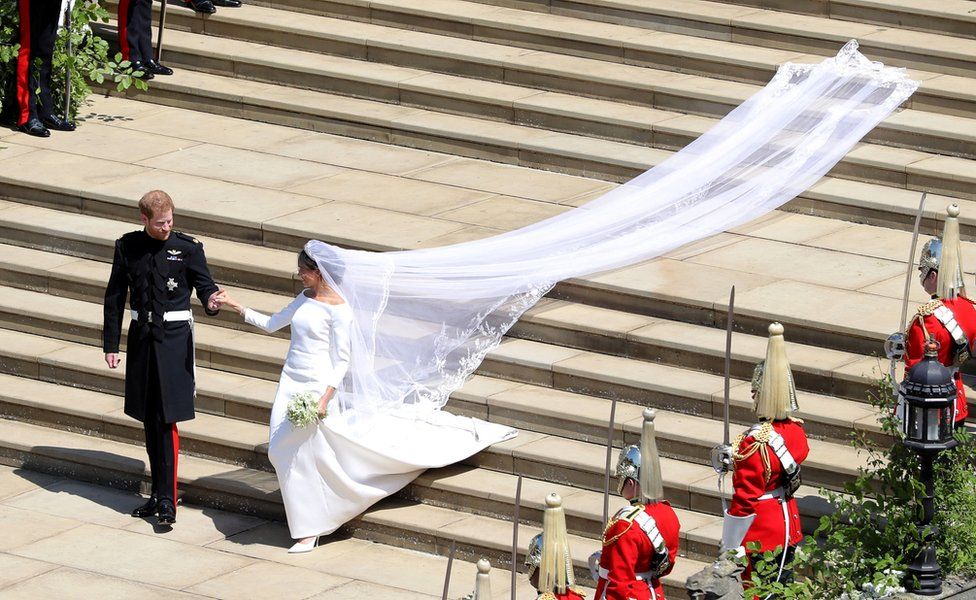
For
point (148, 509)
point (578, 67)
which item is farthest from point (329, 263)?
point (578, 67)

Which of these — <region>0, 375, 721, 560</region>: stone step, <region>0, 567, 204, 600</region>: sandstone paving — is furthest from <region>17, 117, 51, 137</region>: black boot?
<region>0, 567, 204, 600</region>: sandstone paving

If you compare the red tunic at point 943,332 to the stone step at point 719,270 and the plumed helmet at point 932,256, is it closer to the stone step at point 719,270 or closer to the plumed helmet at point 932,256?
the plumed helmet at point 932,256

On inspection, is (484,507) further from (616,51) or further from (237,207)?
(616,51)

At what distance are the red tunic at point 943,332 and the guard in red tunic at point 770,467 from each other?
3.13ft

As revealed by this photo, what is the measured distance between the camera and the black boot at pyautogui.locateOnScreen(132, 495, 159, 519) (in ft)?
35.3

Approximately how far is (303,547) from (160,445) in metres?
1.00

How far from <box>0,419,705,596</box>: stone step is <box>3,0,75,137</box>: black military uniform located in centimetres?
399

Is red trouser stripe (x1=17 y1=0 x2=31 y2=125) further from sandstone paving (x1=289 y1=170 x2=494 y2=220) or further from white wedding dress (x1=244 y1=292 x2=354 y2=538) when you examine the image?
white wedding dress (x1=244 y1=292 x2=354 y2=538)

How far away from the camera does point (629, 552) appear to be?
7.87 meters

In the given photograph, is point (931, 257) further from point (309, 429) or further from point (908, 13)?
point (908, 13)

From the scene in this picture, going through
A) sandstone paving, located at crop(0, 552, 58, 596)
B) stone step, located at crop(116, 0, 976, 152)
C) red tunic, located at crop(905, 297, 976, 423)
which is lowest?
sandstone paving, located at crop(0, 552, 58, 596)

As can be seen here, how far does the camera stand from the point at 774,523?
877cm

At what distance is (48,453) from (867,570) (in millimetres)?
4926

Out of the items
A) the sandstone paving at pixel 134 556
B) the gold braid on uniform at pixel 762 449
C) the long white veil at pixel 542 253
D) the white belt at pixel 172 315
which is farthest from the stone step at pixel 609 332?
the gold braid on uniform at pixel 762 449
